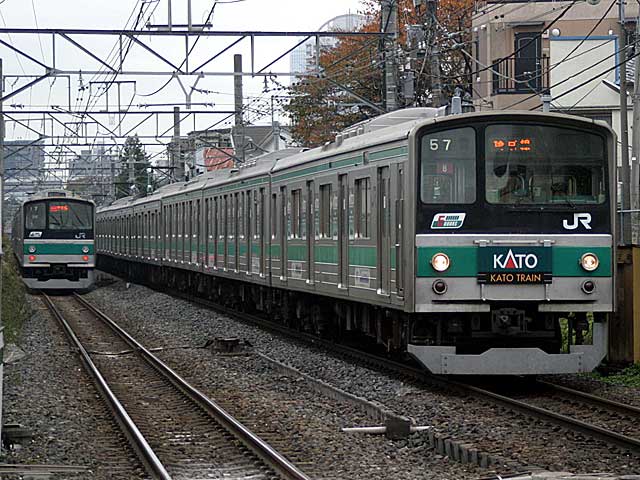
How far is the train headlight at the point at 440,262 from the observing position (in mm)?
11703

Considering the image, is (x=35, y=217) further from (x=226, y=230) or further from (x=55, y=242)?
(x=226, y=230)

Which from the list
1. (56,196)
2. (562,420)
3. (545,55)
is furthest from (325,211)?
(545,55)

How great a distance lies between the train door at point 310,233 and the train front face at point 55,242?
17.9m

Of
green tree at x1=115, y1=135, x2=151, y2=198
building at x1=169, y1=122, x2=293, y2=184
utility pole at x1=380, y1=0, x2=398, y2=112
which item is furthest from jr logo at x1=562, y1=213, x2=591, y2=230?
green tree at x1=115, y1=135, x2=151, y2=198

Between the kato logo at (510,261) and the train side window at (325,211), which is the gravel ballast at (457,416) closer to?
the kato logo at (510,261)

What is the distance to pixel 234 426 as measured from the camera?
10102 millimetres

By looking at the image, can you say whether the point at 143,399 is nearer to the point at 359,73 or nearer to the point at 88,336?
the point at 88,336

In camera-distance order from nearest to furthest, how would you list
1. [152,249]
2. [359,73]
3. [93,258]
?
[93,258], [152,249], [359,73]

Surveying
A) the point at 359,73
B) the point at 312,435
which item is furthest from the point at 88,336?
the point at 359,73

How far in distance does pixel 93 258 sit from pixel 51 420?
23831mm

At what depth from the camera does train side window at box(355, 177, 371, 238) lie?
13.8 m

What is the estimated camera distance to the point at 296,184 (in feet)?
59.3

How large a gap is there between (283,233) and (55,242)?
16001 millimetres

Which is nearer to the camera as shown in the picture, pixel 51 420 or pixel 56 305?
pixel 51 420
